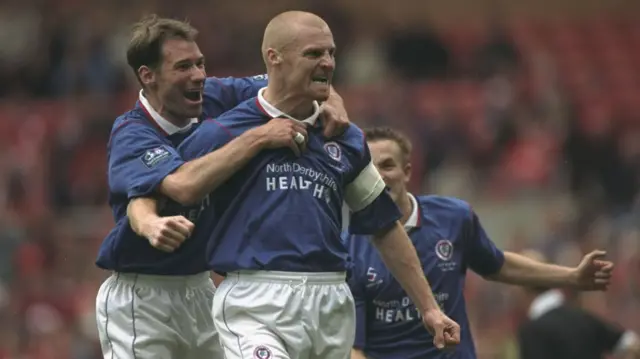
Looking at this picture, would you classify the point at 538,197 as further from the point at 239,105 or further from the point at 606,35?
the point at 239,105

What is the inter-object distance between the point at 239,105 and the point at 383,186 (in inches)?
27.6

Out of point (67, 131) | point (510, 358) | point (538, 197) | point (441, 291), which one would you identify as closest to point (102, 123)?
point (67, 131)

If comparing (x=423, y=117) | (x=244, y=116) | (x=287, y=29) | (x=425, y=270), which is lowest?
(x=423, y=117)

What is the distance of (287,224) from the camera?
6426 millimetres

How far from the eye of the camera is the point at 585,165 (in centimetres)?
1639

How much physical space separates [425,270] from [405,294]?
0.16 meters

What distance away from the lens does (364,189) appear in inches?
268

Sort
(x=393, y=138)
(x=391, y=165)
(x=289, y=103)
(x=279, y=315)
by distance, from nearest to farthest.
→ (x=279, y=315), (x=289, y=103), (x=391, y=165), (x=393, y=138)

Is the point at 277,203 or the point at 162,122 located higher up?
→ the point at 162,122

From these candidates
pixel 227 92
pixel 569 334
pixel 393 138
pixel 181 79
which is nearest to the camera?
pixel 181 79

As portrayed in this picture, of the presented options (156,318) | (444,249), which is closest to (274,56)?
(156,318)

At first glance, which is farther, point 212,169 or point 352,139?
point 352,139

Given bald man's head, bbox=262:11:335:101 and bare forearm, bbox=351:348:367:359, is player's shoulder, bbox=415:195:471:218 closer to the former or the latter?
bare forearm, bbox=351:348:367:359

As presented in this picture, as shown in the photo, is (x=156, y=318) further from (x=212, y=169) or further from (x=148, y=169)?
(x=212, y=169)
